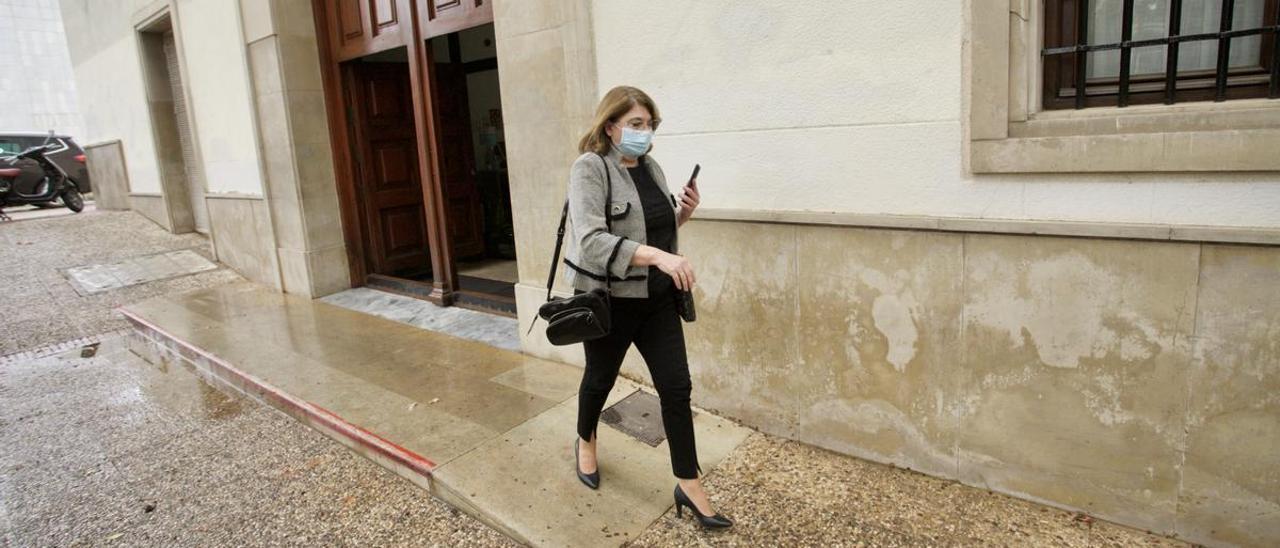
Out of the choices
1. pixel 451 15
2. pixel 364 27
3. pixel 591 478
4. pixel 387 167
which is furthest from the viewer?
pixel 387 167

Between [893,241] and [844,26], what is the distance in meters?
1.00

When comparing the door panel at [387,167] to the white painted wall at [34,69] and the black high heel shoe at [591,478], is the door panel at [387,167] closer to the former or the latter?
the black high heel shoe at [591,478]

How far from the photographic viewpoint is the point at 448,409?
437 centimetres

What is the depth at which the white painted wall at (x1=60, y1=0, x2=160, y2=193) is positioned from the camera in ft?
36.5

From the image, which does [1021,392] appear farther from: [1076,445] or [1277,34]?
[1277,34]

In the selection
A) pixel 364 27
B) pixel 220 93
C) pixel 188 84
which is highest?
pixel 364 27

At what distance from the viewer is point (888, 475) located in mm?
3379

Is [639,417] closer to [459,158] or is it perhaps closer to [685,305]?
[685,305]

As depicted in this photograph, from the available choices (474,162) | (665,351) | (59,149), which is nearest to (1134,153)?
(665,351)

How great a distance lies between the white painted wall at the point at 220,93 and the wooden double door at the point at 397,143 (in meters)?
1.11

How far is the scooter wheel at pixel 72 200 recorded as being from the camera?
14352mm

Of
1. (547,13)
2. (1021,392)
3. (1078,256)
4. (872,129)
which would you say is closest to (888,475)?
(1021,392)

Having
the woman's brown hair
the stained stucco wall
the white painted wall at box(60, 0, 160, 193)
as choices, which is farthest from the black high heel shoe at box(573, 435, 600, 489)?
the white painted wall at box(60, 0, 160, 193)

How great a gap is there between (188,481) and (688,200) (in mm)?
3123
